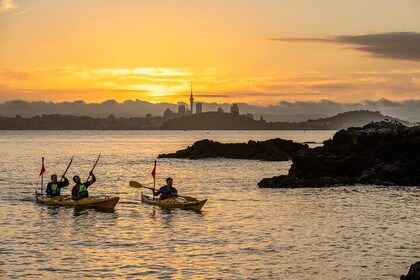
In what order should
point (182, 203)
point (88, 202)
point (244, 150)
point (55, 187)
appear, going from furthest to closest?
point (244, 150) < point (55, 187) < point (182, 203) < point (88, 202)

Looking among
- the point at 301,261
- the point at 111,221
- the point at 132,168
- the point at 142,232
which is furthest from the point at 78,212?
the point at 132,168

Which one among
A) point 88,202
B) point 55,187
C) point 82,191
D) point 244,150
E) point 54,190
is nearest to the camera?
point 88,202

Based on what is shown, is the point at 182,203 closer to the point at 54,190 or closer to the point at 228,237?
the point at 54,190

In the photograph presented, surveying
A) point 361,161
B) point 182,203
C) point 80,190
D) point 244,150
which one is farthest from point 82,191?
point 244,150

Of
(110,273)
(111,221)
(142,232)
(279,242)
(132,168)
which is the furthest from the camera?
(132,168)

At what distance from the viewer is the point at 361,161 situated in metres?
58.7

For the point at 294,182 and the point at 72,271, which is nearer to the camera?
the point at 72,271

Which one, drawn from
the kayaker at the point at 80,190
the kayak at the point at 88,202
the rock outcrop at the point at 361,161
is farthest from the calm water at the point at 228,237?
the rock outcrop at the point at 361,161

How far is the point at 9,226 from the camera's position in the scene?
34.4 metres

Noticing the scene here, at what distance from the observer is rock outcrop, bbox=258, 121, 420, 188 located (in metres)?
55.3

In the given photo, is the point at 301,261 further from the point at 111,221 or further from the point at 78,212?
the point at 78,212

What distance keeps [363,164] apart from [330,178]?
176 inches

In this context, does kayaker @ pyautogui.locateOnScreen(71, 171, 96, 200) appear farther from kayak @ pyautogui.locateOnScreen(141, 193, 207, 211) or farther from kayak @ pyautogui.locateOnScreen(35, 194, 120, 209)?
kayak @ pyautogui.locateOnScreen(141, 193, 207, 211)

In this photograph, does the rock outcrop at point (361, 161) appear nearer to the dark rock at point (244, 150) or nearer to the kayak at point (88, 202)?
the kayak at point (88, 202)
